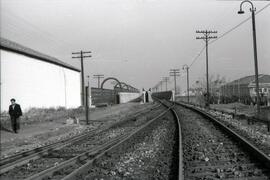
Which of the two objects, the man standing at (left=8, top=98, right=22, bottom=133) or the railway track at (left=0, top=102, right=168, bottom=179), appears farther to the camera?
the man standing at (left=8, top=98, right=22, bottom=133)

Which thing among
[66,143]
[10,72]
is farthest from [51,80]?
[66,143]

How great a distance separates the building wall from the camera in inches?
1217

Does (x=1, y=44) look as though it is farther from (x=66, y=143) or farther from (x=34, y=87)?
(x=66, y=143)

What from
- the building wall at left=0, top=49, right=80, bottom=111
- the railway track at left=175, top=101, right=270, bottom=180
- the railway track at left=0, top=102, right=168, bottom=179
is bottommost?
the railway track at left=0, top=102, right=168, bottom=179

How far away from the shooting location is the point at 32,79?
119ft

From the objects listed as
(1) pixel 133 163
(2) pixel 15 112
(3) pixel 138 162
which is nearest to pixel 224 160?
(3) pixel 138 162

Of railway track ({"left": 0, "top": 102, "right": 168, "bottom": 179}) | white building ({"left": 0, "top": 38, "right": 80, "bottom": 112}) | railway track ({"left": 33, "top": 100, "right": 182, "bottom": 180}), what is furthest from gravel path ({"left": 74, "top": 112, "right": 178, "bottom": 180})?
white building ({"left": 0, "top": 38, "right": 80, "bottom": 112})

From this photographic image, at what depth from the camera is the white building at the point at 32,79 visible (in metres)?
30.9

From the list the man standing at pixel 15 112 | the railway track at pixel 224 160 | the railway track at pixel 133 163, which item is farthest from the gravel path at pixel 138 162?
the man standing at pixel 15 112

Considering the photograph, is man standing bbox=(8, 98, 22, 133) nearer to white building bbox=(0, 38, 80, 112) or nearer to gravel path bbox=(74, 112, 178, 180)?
gravel path bbox=(74, 112, 178, 180)

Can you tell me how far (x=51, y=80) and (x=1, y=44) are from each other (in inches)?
503

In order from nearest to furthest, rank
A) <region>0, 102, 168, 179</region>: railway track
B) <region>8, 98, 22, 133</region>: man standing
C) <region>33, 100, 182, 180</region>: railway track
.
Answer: <region>33, 100, 182, 180</region>: railway track
<region>0, 102, 168, 179</region>: railway track
<region>8, 98, 22, 133</region>: man standing

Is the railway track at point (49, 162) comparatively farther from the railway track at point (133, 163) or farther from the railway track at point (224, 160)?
the railway track at point (224, 160)

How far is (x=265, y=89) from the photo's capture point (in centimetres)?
9206
